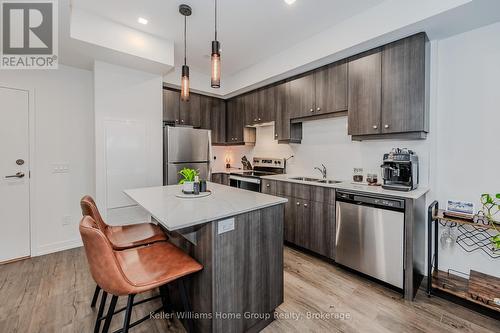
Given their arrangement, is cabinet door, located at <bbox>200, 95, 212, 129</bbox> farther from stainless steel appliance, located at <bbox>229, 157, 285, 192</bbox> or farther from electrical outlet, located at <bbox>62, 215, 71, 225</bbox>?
electrical outlet, located at <bbox>62, 215, 71, 225</bbox>

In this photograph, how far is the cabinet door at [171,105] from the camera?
3.96 meters

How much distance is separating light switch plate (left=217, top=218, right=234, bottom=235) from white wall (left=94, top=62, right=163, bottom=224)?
7.68 feet

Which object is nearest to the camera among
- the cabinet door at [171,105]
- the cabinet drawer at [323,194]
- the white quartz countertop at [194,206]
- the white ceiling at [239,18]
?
the white quartz countertop at [194,206]

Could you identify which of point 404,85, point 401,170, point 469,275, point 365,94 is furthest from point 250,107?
point 469,275

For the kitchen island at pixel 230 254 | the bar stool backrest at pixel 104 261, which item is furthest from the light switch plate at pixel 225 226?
the bar stool backrest at pixel 104 261

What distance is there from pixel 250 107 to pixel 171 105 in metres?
1.41

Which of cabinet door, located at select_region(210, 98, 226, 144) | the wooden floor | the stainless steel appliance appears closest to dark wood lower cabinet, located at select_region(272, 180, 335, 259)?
the wooden floor

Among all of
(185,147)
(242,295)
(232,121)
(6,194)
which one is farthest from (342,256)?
(6,194)

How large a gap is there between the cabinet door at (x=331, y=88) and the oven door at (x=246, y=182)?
1.45 meters

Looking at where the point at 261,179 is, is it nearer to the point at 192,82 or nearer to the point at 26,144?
the point at 192,82

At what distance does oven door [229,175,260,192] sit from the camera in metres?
3.78

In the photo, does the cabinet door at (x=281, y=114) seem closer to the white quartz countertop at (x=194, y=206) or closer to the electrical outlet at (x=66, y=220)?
the white quartz countertop at (x=194, y=206)

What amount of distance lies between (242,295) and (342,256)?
58.5 inches

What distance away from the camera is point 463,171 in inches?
91.0
